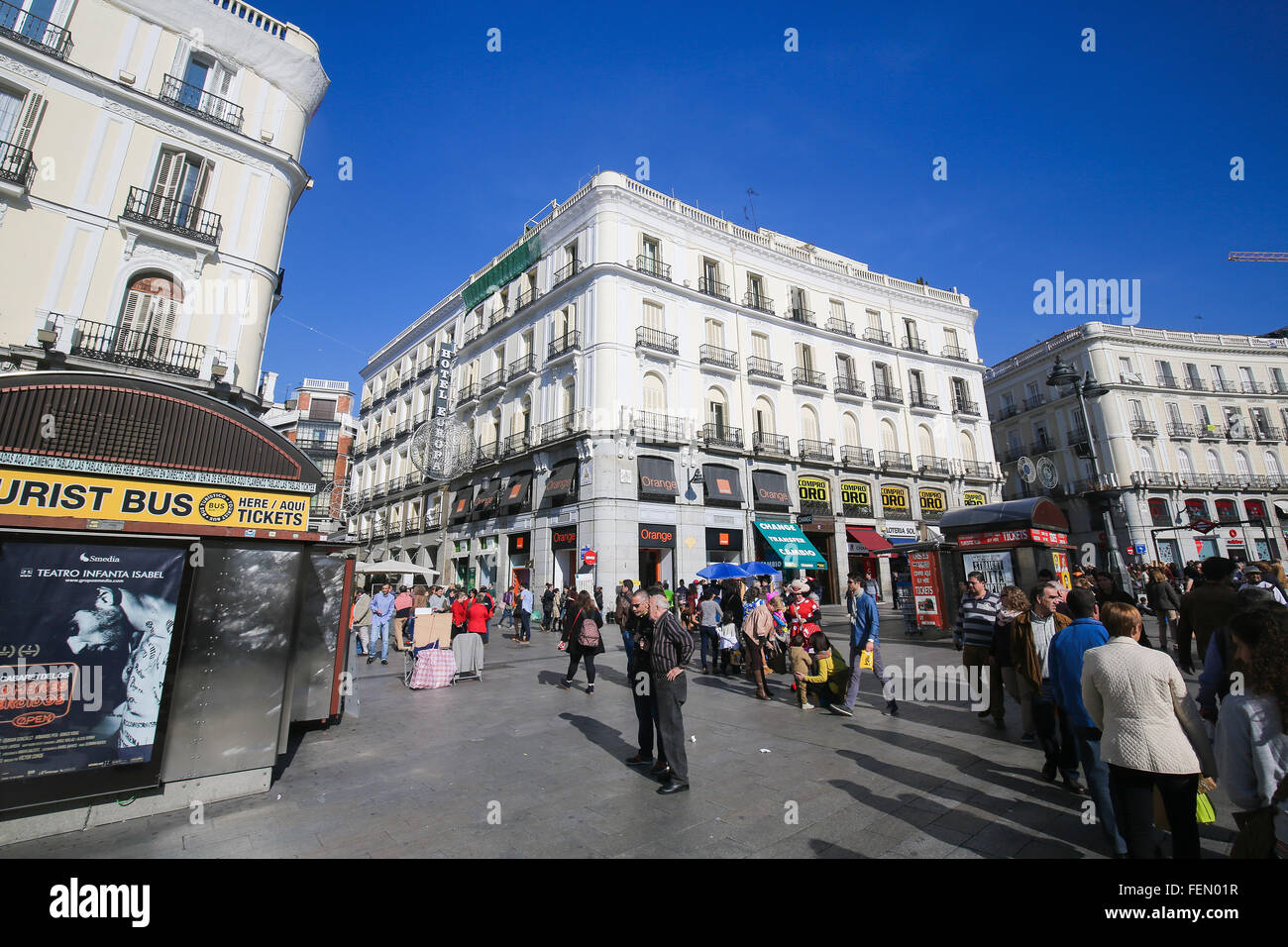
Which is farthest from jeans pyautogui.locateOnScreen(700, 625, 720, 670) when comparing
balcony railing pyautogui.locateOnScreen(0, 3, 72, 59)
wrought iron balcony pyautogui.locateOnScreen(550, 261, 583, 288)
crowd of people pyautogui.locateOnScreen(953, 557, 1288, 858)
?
balcony railing pyautogui.locateOnScreen(0, 3, 72, 59)

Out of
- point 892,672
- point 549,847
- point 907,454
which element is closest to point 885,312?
point 907,454

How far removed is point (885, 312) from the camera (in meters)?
31.7

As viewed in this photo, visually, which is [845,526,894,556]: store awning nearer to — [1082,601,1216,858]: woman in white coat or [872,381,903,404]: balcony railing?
[872,381,903,404]: balcony railing

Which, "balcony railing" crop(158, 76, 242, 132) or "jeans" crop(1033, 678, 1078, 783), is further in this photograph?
"balcony railing" crop(158, 76, 242, 132)

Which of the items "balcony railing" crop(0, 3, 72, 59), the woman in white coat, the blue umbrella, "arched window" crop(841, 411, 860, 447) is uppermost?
"balcony railing" crop(0, 3, 72, 59)

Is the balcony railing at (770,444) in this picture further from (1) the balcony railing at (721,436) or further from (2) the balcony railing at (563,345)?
(2) the balcony railing at (563,345)

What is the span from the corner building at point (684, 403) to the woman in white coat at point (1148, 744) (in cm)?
1804

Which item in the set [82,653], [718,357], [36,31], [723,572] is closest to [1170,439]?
[718,357]

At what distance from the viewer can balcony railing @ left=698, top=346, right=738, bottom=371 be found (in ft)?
81.5

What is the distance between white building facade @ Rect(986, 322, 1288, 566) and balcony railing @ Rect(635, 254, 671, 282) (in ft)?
101

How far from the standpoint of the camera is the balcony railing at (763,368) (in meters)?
26.0

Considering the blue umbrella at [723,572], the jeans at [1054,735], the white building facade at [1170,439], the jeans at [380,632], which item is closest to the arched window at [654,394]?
the blue umbrella at [723,572]

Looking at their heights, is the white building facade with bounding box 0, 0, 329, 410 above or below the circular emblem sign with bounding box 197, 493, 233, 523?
above

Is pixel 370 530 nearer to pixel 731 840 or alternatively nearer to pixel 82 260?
pixel 82 260
